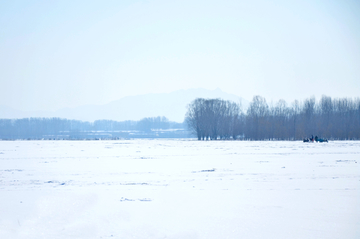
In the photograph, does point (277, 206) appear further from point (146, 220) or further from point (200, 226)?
point (146, 220)

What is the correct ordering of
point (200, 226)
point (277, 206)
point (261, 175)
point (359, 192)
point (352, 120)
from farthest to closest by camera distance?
point (352, 120)
point (261, 175)
point (359, 192)
point (277, 206)
point (200, 226)

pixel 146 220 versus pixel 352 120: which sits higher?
pixel 352 120

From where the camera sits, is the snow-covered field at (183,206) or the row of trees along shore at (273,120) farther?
the row of trees along shore at (273,120)

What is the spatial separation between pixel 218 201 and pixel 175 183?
3.10 m

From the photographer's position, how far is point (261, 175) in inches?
516

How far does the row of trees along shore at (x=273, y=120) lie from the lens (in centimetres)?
6166

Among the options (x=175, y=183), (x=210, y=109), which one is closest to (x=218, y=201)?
(x=175, y=183)

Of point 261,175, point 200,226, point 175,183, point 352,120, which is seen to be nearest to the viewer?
point 200,226

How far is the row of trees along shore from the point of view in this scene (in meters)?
61.7

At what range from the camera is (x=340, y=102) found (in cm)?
7425

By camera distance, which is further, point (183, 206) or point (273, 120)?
point (273, 120)

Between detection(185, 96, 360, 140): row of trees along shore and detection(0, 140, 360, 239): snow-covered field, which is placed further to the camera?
detection(185, 96, 360, 140): row of trees along shore

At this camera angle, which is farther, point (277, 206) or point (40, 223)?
point (277, 206)

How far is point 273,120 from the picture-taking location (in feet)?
220
